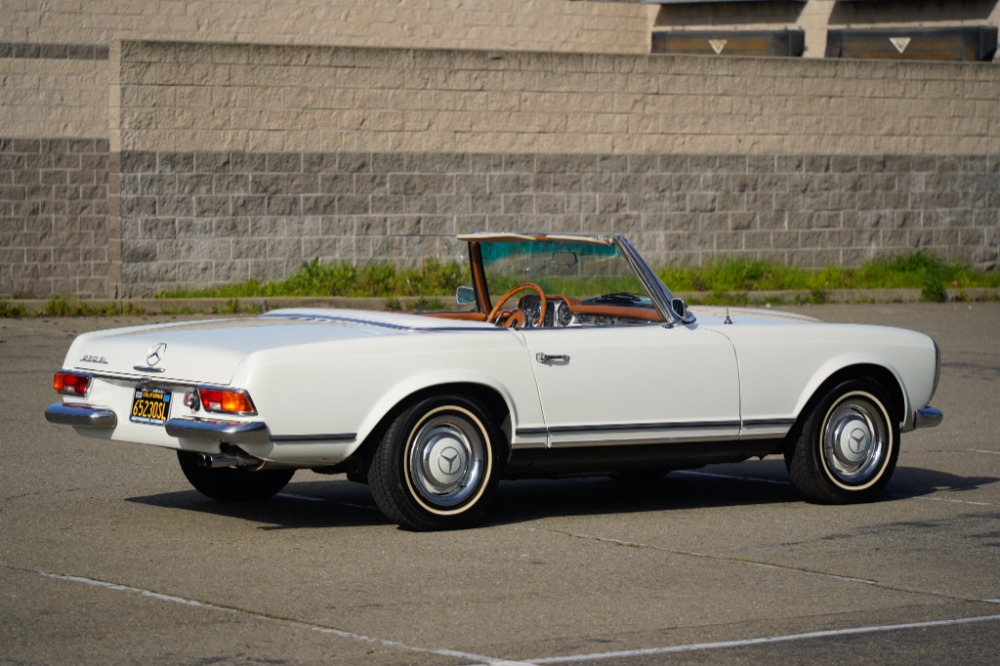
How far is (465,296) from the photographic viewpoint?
902cm

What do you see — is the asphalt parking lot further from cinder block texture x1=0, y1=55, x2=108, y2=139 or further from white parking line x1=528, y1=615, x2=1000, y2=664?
cinder block texture x1=0, y1=55, x2=108, y2=139

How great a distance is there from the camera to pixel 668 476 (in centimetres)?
1002

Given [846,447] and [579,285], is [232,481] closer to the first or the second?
[579,285]

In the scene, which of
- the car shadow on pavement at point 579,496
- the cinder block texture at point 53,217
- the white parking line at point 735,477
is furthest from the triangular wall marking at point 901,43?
the white parking line at point 735,477

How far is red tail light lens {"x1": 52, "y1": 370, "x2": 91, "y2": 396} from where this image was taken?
7.89m

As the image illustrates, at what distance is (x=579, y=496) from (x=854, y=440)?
4.95ft

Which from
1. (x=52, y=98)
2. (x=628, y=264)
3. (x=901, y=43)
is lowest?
(x=628, y=264)

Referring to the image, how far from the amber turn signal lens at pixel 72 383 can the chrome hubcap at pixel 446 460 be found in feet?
5.30

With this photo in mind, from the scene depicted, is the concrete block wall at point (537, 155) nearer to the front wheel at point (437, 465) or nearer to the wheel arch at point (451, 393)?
the wheel arch at point (451, 393)

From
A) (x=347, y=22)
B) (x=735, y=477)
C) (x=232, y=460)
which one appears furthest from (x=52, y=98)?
(x=232, y=460)

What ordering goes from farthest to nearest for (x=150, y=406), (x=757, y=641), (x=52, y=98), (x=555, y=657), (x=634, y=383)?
(x=52, y=98) < (x=634, y=383) < (x=150, y=406) < (x=757, y=641) < (x=555, y=657)

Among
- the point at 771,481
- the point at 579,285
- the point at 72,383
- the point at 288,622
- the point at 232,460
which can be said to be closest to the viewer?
the point at 288,622

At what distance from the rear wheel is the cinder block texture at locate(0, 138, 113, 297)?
13.6 metres

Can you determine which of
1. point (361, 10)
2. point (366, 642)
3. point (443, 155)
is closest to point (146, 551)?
point (366, 642)
